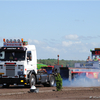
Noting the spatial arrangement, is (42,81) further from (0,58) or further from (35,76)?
(0,58)

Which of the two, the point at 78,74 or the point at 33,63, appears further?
the point at 78,74

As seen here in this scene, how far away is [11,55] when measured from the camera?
23.2 metres

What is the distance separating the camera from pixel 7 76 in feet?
76.6

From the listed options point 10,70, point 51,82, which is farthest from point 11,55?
point 51,82

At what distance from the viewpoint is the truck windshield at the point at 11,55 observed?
23.1 m

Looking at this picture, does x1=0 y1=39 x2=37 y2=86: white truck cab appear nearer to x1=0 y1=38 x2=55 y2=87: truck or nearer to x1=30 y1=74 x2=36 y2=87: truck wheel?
x1=0 y1=38 x2=55 y2=87: truck

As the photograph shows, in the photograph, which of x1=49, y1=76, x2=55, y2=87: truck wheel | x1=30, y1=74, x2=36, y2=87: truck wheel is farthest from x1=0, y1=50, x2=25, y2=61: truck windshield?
x1=49, y1=76, x2=55, y2=87: truck wheel

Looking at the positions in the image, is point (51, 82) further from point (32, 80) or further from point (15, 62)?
point (15, 62)

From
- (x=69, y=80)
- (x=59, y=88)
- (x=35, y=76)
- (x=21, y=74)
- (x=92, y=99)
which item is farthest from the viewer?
(x=69, y=80)

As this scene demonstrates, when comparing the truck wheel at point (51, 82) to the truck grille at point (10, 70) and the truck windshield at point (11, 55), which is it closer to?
the truck grille at point (10, 70)

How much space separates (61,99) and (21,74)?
876 cm

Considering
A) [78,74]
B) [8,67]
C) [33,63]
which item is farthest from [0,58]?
[78,74]

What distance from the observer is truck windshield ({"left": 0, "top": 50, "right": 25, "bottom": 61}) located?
23052 mm

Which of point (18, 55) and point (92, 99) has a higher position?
point (18, 55)
